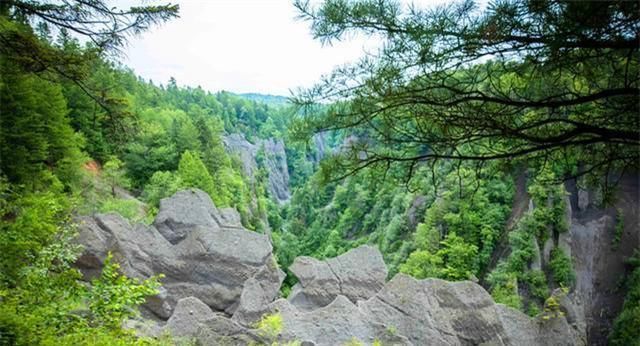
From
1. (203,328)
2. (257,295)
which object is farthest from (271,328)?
(257,295)

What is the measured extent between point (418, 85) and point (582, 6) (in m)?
1.22

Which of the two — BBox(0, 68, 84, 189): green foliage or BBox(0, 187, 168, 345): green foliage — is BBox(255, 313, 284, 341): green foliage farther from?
BBox(0, 68, 84, 189): green foliage

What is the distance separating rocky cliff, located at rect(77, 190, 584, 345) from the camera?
30.9 feet

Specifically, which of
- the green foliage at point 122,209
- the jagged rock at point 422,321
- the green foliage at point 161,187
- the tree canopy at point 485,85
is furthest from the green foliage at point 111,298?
the green foliage at point 161,187

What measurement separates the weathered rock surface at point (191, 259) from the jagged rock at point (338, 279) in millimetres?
1000

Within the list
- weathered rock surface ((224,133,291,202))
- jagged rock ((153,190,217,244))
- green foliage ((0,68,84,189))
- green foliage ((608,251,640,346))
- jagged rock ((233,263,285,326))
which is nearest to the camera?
jagged rock ((233,263,285,326))

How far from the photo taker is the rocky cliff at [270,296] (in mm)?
9414

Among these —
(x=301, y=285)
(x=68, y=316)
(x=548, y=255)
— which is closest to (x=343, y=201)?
(x=548, y=255)

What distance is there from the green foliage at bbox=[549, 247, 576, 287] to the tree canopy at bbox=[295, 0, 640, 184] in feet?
66.8

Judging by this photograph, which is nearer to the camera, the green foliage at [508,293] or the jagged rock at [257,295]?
the jagged rock at [257,295]

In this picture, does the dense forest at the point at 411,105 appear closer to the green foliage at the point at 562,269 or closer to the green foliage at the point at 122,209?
the green foliage at the point at 122,209

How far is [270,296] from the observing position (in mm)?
14219

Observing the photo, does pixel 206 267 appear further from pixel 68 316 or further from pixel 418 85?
pixel 418 85

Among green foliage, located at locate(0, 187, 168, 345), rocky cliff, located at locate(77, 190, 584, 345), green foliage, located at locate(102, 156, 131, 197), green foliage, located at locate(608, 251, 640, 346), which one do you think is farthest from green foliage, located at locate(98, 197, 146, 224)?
green foliage, located at locate(608, 251, 640, 346)
